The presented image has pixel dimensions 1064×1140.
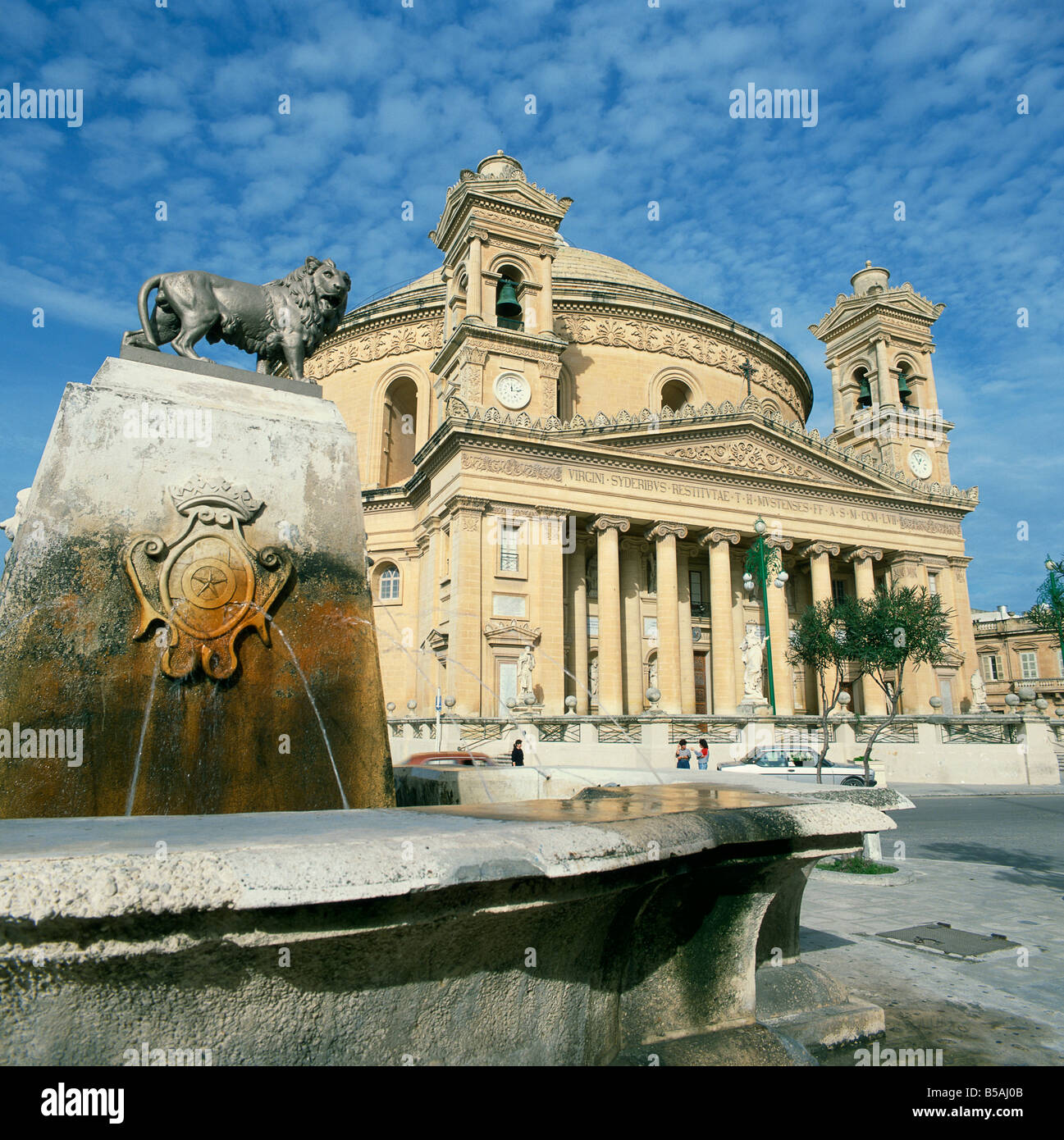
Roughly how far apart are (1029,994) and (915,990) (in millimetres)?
732

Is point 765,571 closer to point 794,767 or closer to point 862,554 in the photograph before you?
point 862,554

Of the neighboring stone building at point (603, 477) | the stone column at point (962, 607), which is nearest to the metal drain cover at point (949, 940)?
the neighboring stone building at point (603, 477)

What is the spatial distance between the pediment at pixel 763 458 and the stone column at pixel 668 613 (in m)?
3.21

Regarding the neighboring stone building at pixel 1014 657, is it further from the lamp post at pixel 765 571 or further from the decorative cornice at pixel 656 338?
the lamp post at pixel 765 571

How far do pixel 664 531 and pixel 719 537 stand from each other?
2.85m

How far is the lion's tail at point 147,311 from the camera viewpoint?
5191 millimetres

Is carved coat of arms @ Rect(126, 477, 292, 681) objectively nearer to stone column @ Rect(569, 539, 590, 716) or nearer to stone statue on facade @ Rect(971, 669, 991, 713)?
stone column @ Rect(569, 539, 590, 716)

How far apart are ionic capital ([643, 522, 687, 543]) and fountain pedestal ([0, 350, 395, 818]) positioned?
29484 millimetres

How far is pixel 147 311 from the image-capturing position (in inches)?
207

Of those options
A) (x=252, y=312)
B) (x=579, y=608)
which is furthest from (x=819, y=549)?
(x=252, y=312)
